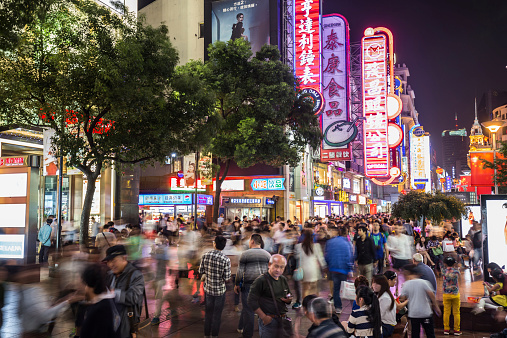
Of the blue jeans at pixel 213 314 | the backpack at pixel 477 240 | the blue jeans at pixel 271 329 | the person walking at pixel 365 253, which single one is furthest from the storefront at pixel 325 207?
the blue jeans at pixel 271 329

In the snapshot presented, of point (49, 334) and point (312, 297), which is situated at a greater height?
point (312, 297)

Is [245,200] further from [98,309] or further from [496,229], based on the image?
[98,309]

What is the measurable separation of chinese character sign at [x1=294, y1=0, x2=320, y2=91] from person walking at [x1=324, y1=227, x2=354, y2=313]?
84.1ft

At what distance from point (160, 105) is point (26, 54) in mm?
4429

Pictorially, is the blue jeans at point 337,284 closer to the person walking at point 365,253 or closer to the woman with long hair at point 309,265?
the woman with long hair at point 309,265

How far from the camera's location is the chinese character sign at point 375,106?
4600 centimetres

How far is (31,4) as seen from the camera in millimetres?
9500

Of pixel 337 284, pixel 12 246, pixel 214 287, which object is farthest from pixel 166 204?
pixel 214 287

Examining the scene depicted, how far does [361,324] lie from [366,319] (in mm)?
88

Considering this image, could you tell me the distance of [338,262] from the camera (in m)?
10.1

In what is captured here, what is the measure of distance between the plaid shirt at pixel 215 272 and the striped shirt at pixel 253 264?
1.24 ft

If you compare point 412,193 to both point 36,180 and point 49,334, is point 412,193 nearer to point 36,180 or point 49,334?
point 36,180

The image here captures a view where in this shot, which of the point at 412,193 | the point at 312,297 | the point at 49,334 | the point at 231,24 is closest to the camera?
the point at 312,297

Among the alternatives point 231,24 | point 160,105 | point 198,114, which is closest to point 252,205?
point 231,24
